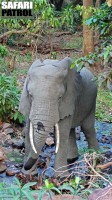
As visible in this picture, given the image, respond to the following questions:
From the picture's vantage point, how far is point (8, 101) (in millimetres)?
7957

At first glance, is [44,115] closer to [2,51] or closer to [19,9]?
[19,9]

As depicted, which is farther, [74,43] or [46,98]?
[74,43]

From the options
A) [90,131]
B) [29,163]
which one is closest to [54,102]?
[29,163]

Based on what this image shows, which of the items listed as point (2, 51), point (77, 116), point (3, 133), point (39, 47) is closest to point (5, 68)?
point (2, 51)

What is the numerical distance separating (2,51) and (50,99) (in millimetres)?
4598

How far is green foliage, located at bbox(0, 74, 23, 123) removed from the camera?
7930 mm

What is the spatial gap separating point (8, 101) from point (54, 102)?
240 cm

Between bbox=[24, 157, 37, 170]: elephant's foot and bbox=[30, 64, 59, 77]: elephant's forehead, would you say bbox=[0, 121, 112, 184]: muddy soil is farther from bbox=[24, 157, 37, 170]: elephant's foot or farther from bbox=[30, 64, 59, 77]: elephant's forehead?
bbox=[30, 64, 59, 77]: elephant's forehead

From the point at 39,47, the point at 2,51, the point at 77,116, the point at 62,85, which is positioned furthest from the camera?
the point at 39,47

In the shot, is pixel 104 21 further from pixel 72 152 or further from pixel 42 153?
pixel 42 153

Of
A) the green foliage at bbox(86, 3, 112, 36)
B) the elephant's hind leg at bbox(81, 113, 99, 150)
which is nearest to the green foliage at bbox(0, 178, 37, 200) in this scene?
the green foliage at bbox(86, 3, 112, 36)

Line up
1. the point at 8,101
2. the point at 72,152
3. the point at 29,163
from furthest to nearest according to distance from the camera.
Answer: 1. the point at 8,101
2. the point at 72,152
3. the point at 29,163

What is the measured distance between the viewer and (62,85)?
5934mm

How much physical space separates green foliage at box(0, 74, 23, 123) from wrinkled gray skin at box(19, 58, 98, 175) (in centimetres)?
146
